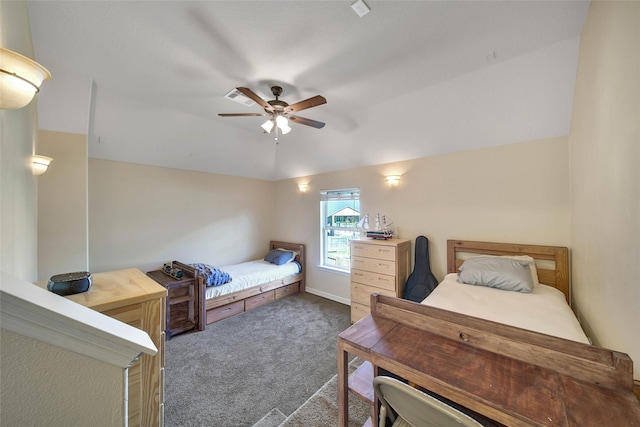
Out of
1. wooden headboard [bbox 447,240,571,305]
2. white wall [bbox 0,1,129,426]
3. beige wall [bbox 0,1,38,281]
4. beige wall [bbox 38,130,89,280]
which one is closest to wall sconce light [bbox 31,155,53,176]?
beige wall [bbox 0,1,38,281]

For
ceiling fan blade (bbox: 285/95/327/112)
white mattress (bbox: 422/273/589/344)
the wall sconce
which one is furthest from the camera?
ceiling fan blade (bbox: 285/95/327/112)

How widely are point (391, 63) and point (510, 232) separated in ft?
7.15

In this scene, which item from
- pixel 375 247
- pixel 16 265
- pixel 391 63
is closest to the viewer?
pixel 16 265

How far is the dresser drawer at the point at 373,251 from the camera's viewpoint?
117 inches

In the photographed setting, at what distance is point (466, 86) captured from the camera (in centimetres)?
234

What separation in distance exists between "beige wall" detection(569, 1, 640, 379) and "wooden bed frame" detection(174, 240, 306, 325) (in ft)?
11.7

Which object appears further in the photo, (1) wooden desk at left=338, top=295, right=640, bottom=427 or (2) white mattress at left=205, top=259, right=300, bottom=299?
(2) white mattress at left=205, top=259, right=300, bottom=299

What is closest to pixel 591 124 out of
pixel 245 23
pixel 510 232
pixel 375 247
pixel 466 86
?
pixel 466 86

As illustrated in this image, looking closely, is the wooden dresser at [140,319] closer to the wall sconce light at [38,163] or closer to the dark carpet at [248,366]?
the dark carpet at [248,366]

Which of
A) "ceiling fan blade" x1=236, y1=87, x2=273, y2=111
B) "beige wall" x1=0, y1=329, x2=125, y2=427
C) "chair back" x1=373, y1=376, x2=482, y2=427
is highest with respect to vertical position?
"ceiling fan blade" x1=236, y1=87, x2=273, y2=111

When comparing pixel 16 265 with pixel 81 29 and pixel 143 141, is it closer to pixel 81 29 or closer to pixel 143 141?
pixel 81 29

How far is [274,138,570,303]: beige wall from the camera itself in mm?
2424

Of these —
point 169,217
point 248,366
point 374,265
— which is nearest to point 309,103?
point 374,265

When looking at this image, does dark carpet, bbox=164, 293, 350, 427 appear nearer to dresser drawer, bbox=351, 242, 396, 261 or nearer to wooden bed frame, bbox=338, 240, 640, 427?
wooden bed frame, bbox=338, 240, 640, 427
